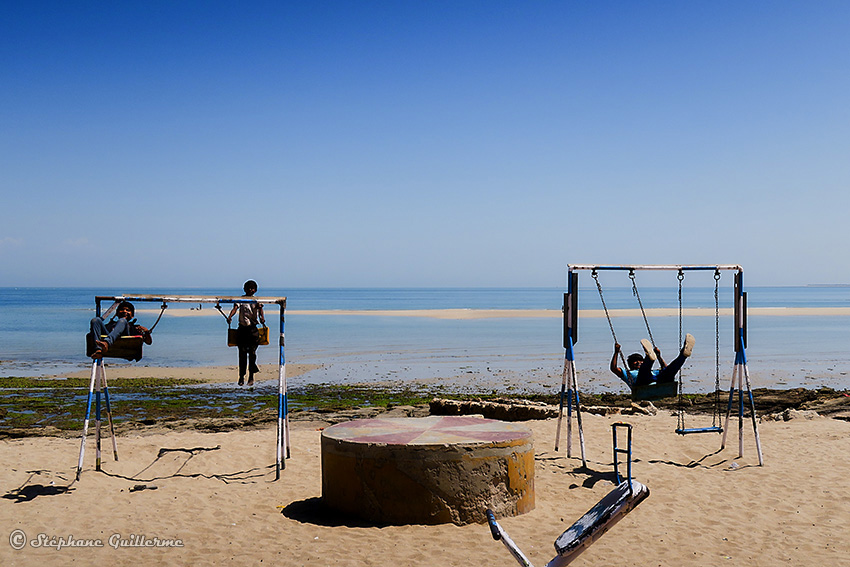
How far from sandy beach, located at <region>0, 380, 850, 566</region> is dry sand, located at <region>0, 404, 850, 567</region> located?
0.02 meters

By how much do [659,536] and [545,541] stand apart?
1.24m

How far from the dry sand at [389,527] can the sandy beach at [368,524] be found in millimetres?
24

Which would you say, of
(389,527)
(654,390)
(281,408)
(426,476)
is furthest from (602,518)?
(654,390)

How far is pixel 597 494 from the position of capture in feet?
31.1

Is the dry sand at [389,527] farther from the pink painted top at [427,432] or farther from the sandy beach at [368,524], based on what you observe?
the pink painted top at [427,432]

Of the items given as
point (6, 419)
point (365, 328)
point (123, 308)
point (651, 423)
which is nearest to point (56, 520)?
point (123, 308)

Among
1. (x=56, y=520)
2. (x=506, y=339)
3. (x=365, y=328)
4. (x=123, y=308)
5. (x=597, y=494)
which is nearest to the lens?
(x=56, y=520)

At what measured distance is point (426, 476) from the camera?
25.2ft

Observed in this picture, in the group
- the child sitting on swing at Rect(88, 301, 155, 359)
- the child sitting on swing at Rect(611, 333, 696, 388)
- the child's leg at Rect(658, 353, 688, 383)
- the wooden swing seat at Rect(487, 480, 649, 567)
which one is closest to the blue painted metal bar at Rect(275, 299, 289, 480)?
the child sitting on swing at Rect(88, 301, 155, 359)

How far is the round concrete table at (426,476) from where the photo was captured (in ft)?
25.2

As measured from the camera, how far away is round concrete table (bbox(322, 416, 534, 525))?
25.2 ft

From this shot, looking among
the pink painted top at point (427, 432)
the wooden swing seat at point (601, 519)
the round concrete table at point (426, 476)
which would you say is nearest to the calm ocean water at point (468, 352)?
the pink painted top at point (427, 432)

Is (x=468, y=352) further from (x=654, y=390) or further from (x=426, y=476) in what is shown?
(x=426, y=476)

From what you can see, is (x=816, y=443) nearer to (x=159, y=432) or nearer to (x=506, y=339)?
(x=159, y=432)
